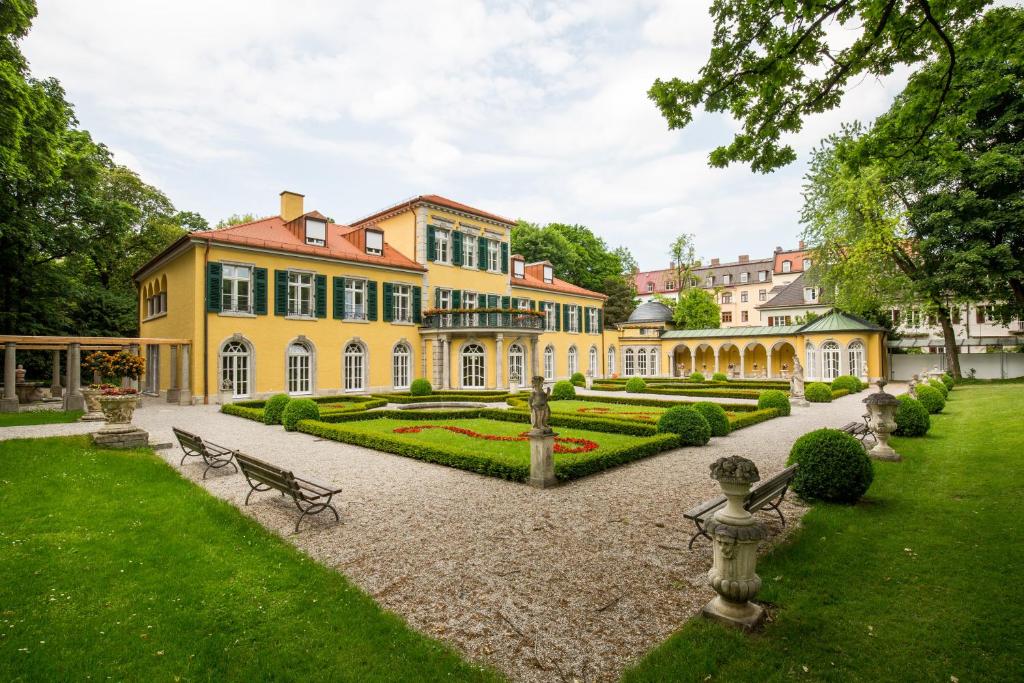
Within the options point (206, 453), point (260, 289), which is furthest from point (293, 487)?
point (260, 289)

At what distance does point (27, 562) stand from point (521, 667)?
17.1ft

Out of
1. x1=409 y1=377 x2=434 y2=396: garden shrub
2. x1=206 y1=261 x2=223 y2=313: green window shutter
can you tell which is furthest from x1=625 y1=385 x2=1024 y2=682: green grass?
x1=206 y1=261 x2=223 y2=313: green window shutter

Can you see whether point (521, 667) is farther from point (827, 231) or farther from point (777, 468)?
point (827, 231)

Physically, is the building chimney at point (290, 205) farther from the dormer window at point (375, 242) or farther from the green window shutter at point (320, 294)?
the green window shutter at point (320, 294)

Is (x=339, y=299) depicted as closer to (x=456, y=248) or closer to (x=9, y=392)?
(x=456, y=248)

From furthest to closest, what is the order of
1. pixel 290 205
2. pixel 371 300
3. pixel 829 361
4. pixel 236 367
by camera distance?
pixel 829 361, pixel 290 205, pixel 371 300, pixel 236 367

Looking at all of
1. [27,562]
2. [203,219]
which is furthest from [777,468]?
[203,219]

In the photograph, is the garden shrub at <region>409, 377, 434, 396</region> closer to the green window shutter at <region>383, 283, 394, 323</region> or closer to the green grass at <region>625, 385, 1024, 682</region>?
the green window shutter at <region>383, 283, 394, 323</region>

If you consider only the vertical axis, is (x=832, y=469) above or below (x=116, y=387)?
below

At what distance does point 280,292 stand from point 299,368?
11.4 ft

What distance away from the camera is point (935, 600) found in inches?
166

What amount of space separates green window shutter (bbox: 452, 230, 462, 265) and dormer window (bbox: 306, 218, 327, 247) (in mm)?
7082

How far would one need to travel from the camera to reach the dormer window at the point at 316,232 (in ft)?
78.4

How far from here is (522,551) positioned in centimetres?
559
